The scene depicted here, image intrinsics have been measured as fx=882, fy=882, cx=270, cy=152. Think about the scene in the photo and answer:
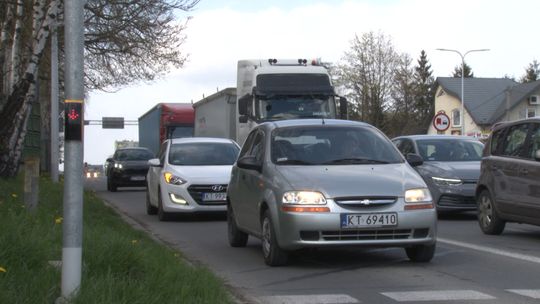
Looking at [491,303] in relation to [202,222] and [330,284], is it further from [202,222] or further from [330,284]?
[202,222]

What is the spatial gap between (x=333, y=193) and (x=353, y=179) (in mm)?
337

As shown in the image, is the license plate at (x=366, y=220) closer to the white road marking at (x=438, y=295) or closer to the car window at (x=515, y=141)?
the white road marking at (x=438, y=295)

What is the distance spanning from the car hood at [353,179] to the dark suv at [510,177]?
276 cm

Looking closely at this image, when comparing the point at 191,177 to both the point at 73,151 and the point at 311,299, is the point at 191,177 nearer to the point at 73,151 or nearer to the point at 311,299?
the point at 311,299

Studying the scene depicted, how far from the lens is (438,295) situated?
7.65 metres

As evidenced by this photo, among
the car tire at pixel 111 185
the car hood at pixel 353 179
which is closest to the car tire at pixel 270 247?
the car hood at pixel 353 179

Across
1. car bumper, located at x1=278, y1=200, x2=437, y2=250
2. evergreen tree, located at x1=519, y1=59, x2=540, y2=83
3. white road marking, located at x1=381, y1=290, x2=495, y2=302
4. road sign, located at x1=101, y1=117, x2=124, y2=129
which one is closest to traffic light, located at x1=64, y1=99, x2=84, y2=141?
white road marking, located at x1=381, y1=290, x2=495, y2=302

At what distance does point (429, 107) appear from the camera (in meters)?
103

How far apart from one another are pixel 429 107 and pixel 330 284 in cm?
9622

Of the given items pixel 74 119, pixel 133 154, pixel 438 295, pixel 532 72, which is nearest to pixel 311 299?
pixel 438 295

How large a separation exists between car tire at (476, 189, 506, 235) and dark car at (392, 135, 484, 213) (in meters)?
2.15

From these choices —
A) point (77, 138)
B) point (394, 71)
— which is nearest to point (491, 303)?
point (77, 138)

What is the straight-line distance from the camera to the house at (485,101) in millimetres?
77188

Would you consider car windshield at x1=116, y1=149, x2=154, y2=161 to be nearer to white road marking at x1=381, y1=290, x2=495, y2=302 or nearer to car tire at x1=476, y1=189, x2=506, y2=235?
car tire at x1=476, y1=189, x2=506, y2=235
